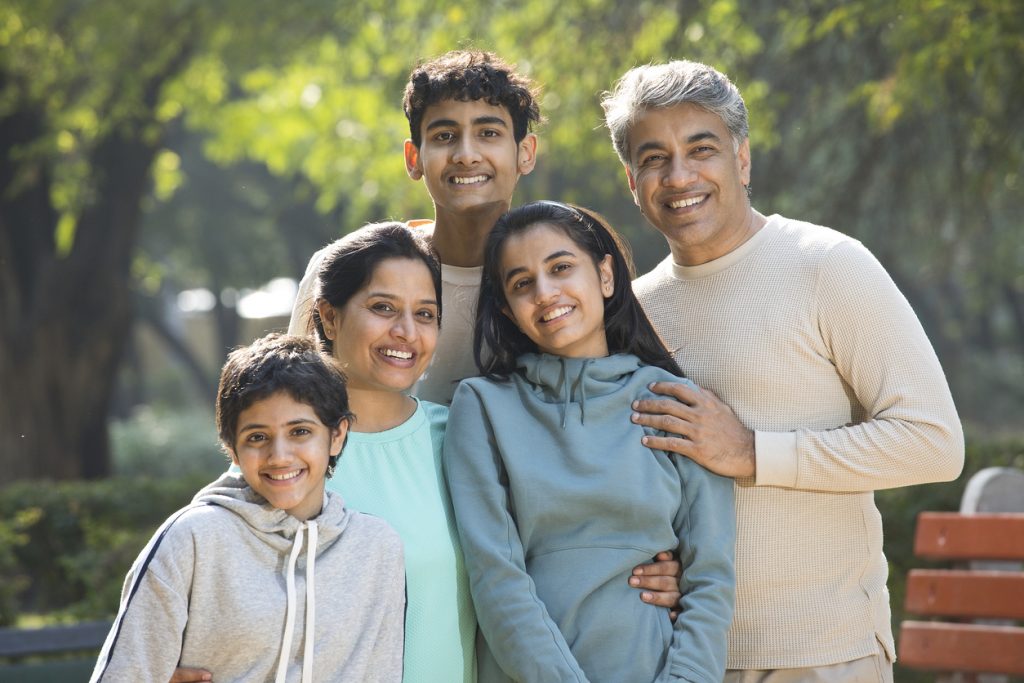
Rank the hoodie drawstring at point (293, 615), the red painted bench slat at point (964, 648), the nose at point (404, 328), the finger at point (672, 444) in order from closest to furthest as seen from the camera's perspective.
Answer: the hoodie drawstring at point (293, 615)
the finger at point (672, 444)
the nose at point (404, 328)
the red painted bench slat at point (964, 648)

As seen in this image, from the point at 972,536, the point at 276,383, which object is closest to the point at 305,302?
the point at 276,383

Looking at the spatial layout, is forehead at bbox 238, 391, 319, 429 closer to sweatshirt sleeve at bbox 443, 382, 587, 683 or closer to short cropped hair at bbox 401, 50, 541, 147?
sweatshirt sleeve at bbox 443, 382, 587, 683

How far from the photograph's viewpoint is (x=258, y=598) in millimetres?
2779

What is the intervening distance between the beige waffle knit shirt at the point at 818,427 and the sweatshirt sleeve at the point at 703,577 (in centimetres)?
16

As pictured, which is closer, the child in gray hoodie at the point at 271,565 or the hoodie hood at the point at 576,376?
the child in gray hoodie at the point at 271,565

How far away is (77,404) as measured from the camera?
1269cm

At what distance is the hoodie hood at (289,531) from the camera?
2.79 meters

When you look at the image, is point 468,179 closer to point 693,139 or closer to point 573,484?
point 693,139

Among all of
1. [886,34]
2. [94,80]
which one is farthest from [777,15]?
[94,80]

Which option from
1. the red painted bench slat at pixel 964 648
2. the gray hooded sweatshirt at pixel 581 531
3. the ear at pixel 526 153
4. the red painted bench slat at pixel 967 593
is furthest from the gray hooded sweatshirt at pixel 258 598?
the red painted bench slat at pixel 967 593

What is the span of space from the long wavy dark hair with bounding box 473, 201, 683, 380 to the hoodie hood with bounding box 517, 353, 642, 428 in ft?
0.27

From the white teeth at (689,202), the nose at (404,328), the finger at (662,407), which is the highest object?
the white teeth at (689,202)

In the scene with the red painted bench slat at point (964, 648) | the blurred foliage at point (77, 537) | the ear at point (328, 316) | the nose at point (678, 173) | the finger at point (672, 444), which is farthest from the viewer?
the blurred foliage at point (77, 537)

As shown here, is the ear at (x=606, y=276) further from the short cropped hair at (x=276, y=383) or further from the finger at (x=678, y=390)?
the short cropped hair at (x=276, y=383)
